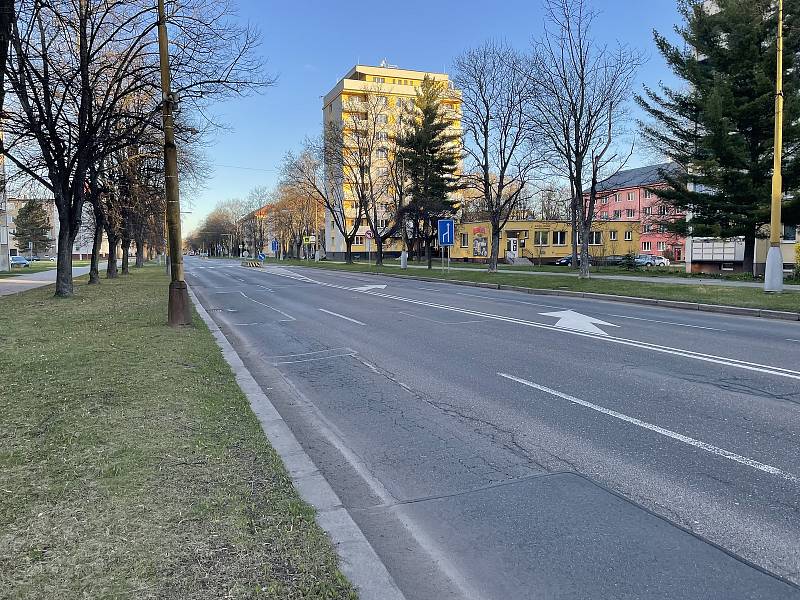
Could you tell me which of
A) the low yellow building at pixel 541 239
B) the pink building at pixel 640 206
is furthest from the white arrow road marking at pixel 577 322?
the pink building at pixel 640 206

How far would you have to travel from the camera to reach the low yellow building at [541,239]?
61469 millimetres

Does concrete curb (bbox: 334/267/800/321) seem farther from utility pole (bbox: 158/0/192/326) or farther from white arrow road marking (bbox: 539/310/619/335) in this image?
utility pole (bbox: 158/0/192/326)

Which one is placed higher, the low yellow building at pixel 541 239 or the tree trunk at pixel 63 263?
the low yellow building at pixel 541 239

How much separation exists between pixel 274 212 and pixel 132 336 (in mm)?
88298

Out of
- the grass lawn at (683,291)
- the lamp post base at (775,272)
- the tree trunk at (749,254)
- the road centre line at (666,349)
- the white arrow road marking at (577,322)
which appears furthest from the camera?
the tree trunk at (749,254)

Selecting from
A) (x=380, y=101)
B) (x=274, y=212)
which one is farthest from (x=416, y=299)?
(x=274, y=212)

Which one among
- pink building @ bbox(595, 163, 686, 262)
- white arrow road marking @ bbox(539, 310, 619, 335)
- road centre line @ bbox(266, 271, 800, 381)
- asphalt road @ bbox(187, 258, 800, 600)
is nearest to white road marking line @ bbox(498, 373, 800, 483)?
asphalt road @ bbox(187, 258, 800, 600)

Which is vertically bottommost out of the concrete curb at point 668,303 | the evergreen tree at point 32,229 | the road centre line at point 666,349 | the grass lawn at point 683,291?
the road centre line at point 666,349

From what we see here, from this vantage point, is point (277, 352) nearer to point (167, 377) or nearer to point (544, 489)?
point (167, 377)

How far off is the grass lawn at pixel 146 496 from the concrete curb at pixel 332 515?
0.31 ft

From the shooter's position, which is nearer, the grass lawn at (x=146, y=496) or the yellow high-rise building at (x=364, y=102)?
the grass lawn at (x=146, y=496)

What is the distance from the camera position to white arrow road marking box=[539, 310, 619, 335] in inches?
471

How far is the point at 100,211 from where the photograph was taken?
28672mm

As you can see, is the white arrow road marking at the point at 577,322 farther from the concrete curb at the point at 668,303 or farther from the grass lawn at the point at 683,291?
the grass lawn at the point at 683,291
